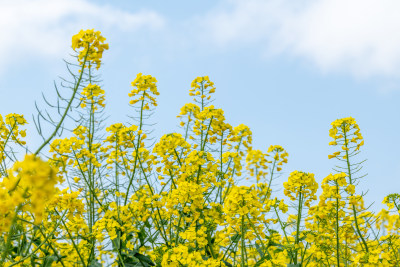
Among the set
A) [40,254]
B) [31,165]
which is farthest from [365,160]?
[31,165]

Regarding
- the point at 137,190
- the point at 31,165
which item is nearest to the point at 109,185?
the point at 137,190

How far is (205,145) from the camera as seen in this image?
442cm

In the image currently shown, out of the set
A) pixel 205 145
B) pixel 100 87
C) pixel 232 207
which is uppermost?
pixel 100 87

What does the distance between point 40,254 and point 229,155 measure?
6.74 feet

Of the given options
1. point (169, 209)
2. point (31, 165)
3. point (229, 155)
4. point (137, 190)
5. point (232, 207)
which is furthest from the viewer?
point (229, 155)

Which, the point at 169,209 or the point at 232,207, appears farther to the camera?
the point at 169,209

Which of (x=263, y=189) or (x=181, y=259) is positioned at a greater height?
(x=263, y=189)

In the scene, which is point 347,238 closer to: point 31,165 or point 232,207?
point 232,207

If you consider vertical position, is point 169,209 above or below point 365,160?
below

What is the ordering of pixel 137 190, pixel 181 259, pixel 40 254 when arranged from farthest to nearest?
pixel 137 190
pixel 40 254
pixel 181 259

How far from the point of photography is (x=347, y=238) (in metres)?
4.03

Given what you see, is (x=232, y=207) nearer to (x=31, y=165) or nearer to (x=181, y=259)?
(x=181, y=259)

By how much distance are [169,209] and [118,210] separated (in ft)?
1.35

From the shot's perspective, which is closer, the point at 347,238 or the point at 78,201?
the point at 78,201
